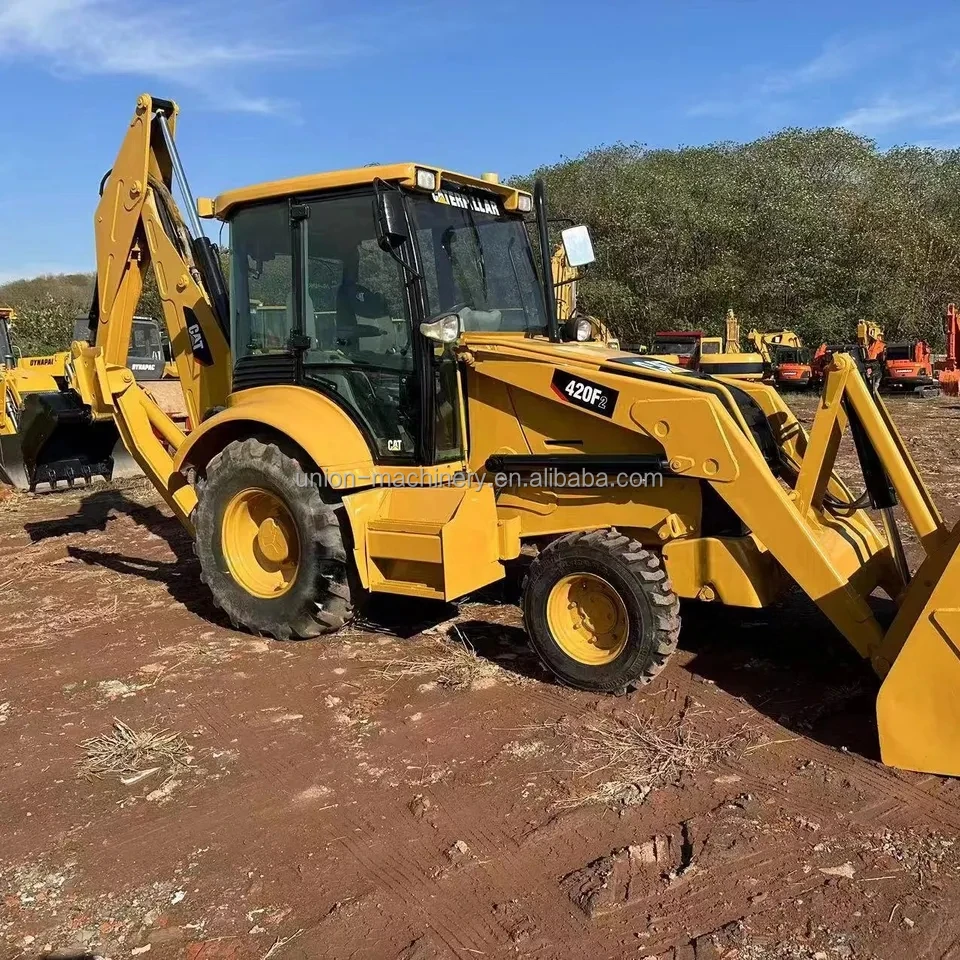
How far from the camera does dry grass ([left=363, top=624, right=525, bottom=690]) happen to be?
468cm

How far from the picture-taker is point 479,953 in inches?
105

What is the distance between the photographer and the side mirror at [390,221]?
454cm

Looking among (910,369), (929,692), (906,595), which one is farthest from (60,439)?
(910,369)

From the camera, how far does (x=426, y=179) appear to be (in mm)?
4695

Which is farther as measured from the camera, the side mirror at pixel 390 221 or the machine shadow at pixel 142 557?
the machine shadow at pixel 142 557

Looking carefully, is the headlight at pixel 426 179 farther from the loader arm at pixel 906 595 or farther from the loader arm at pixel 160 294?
the loader arm at pixel 906 595

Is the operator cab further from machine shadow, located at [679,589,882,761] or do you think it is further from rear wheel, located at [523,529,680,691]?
machine shadow, located at [679,589,882,761]

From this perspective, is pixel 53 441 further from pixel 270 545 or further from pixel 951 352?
pixel 951 352

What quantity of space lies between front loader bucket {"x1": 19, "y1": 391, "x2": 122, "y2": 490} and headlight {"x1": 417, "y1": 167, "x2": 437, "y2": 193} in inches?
178

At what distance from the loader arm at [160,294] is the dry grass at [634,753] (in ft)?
11.6

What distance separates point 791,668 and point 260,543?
3.22 metres

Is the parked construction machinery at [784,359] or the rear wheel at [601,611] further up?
the parked construction machinery at [784,359]

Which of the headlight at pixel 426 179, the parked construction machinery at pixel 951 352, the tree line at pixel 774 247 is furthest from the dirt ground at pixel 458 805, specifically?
the tree line at pixel 774 247

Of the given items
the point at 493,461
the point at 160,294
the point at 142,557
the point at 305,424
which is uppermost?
the point at 160,294
